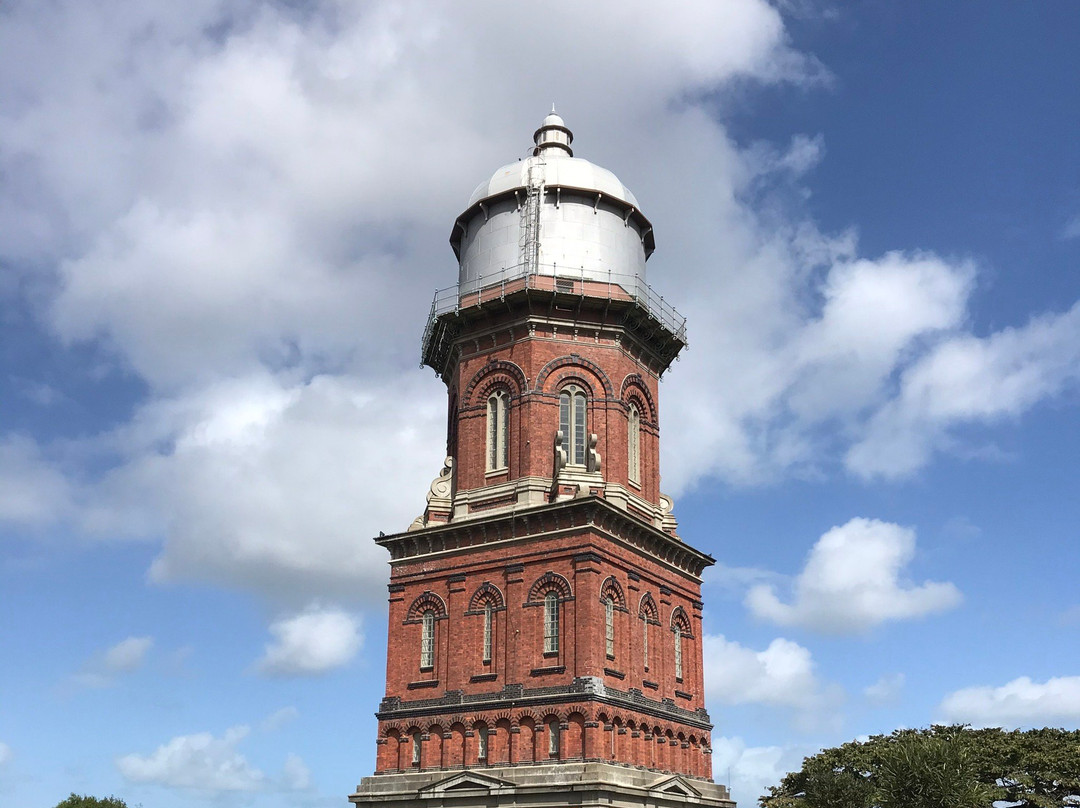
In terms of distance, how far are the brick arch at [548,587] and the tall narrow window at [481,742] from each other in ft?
15.9

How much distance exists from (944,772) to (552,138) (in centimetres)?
3022

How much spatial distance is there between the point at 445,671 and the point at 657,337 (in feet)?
54.0

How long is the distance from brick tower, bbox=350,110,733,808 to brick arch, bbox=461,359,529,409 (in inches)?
2.9

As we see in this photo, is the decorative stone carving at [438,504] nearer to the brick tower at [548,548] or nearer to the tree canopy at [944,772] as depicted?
the brick tower at [548,548]

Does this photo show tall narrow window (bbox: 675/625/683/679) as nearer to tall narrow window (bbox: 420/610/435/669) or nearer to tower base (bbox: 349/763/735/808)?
tower base (bbox: 349/763/735/808)

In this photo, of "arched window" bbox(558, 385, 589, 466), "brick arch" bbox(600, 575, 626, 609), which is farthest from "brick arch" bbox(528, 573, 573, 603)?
"arched window" bbox(558, 385, 589, 466)

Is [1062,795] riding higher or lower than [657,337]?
lower

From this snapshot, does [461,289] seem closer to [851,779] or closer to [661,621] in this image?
[661,621]

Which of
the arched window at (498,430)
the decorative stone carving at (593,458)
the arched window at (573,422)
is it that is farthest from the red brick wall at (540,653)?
the arched window at (573,422)

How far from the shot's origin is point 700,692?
44875 mm

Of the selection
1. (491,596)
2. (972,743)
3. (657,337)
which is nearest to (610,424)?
(657,337)

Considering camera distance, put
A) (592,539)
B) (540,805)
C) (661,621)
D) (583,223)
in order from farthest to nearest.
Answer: (583,223) < (661,621) < (592,539) < (540,805)

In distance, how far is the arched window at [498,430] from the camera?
4359 centimetres

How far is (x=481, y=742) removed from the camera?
39250 mm
